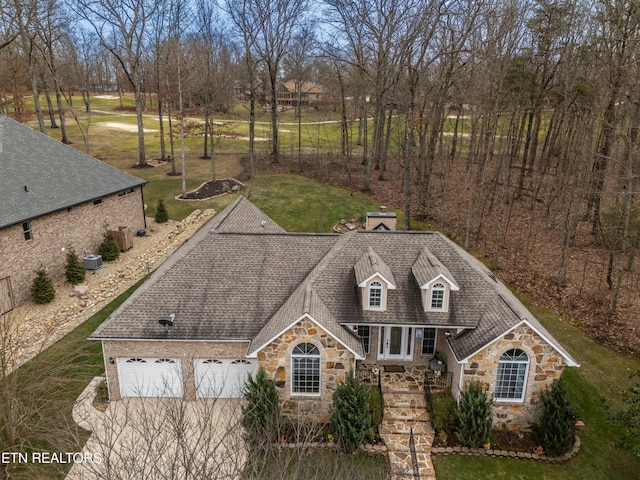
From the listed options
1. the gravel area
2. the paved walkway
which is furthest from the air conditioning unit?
the paved walkway

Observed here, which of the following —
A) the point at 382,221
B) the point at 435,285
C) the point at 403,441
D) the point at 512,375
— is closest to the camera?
the point at 403,441

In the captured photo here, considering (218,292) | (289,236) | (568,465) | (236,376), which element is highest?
(289,236)

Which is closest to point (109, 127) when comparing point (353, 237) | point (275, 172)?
point (275, 172)

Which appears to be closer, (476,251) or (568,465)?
(568,465)

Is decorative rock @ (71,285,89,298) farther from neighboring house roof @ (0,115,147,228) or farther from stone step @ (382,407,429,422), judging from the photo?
stone step @ (382,407,429,422)

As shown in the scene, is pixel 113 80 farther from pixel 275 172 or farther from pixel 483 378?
pixel 483 378

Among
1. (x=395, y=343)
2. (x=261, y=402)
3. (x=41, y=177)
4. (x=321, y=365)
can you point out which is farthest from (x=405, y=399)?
(x=41, y=177)

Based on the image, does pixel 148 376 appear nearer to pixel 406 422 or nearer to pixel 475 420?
pixel 406 422

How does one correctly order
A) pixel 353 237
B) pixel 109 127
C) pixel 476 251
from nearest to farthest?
pixel 353 237 → pixel 476 251 → pixel 109 127
